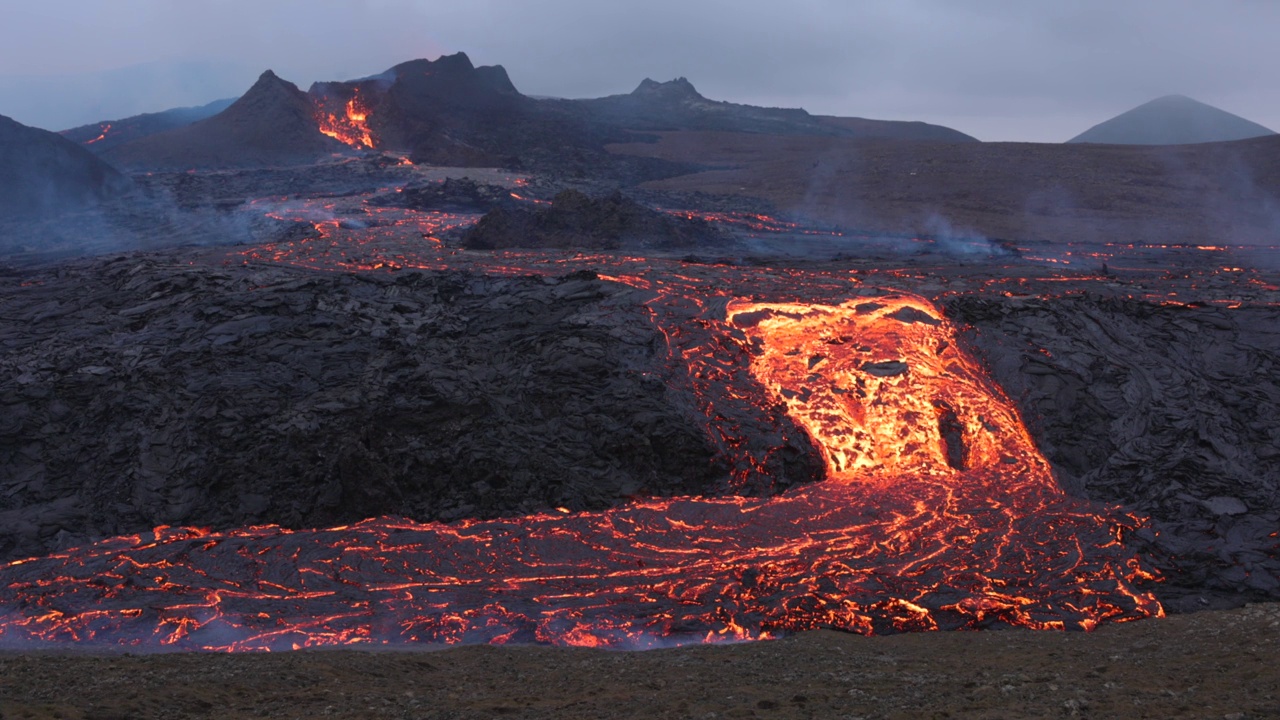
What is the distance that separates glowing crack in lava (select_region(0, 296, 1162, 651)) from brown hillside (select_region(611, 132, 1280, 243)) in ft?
61.1

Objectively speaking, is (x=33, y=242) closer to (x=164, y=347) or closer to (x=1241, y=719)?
(x=164, y=347)

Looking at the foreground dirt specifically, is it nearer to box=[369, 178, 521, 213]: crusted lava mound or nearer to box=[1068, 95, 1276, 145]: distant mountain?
box=[369, 178, 521, 213]: crusted lava mound

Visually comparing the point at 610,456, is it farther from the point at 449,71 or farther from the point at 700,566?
the point at 449,71

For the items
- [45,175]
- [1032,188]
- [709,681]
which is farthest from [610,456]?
[1032,188]

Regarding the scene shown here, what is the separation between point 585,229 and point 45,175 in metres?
21.5

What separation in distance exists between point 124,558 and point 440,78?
184 feet

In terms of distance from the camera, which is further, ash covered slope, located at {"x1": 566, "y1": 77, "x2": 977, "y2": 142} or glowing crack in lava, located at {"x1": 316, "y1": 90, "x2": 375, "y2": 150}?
ash covered slope, located at {"x1": 566, "y1": 77, "x2": 977, "y2": 142}

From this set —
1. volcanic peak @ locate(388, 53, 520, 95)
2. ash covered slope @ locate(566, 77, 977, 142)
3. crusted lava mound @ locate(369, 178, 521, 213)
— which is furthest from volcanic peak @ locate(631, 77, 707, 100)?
crusted lava mound @ locate(369, 178, 521, 213)

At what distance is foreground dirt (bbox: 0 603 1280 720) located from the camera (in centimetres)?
623

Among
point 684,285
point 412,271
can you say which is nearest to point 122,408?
point 412,271

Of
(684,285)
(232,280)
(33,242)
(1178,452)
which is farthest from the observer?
(33,242)

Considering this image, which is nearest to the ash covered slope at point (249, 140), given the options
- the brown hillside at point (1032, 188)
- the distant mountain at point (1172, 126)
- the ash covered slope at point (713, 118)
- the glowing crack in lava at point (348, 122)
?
the glowing crack in lava at point (348, 122)

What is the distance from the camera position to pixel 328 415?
13297 millimetres

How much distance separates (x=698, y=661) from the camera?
26.5ft
